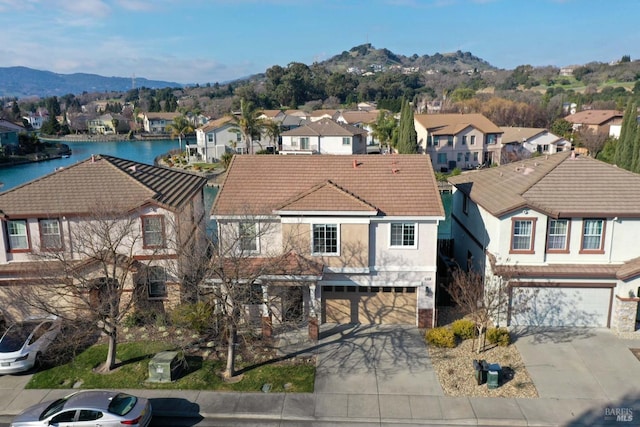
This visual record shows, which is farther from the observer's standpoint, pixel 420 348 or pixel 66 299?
pixel 66 299

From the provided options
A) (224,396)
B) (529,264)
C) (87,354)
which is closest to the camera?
(224,396)

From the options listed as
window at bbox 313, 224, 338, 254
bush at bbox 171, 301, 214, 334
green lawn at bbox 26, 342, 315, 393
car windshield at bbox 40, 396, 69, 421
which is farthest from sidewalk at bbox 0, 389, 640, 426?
window at bbox 313, 224, 338, 254

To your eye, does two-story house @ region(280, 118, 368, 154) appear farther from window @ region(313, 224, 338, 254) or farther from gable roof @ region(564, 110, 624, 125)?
window @ region(313, 224, 338, 254)

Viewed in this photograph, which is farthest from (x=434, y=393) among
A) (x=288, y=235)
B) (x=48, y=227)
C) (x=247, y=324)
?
(x=48, y=227)

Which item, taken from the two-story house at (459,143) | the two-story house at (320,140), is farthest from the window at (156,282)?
the two-story house at (459,143)

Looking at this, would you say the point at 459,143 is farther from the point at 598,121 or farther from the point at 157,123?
the point at 157,123

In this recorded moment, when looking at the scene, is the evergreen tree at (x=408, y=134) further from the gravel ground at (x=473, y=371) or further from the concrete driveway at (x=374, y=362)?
the gravel ground at (x=473, y=371)

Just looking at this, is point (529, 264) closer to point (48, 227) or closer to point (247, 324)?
point (247, 324)
